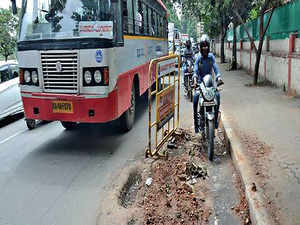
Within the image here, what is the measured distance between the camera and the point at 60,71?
5.72 meters

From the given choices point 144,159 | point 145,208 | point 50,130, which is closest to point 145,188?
point 145,208

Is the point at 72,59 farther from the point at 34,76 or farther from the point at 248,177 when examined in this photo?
the point at 248,177

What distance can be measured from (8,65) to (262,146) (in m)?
8.54

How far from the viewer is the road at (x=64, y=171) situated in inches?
151

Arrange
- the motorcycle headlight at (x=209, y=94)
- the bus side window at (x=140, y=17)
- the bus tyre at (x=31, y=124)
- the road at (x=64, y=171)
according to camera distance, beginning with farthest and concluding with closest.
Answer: the bus side window at (x=140, y=17)
the bus tyre at (x=31, y=124)
the motorcycle headlight at (x=209, y=94)
the road at (x=64, y=171)

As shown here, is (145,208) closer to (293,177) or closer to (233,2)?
(293,177)

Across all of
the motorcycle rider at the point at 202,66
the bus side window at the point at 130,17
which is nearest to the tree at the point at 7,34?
→ the bus side window at the point at 130,17

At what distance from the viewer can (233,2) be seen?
1302 cm

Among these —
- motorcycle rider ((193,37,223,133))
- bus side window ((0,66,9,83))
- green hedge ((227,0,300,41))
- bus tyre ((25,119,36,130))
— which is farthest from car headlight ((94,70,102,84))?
green hedge ((227,0,300,41))

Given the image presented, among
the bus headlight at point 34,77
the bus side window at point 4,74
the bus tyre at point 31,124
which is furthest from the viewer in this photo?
the bus side window at point 4,74

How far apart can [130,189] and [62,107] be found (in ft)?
6.93

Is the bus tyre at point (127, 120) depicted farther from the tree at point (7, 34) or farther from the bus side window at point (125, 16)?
the tree at point (7, 34)

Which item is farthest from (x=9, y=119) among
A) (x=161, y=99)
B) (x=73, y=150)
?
(x=161, y=99)

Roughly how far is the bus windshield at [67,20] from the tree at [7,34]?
60.7ft
